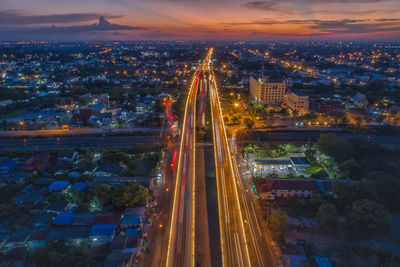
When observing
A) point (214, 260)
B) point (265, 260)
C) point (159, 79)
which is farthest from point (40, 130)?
point (159, 79)

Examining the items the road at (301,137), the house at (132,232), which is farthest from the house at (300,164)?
the house at (132,232)

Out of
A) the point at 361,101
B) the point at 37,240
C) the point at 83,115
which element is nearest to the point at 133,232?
the point at 37,240

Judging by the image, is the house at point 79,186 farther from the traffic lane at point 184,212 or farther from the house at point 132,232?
the traffic lane at point 184,212

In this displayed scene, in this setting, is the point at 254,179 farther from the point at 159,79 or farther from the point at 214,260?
the point at 159,79

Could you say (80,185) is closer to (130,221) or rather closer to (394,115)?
(130,221)

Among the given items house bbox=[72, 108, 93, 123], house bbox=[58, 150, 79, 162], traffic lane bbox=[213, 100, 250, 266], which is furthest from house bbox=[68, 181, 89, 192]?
house bbox=[72, 108, 93, 123]

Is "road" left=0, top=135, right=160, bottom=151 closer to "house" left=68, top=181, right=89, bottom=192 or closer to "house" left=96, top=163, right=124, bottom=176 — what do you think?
"house" left=96, top=163, right=124, bottom=176
